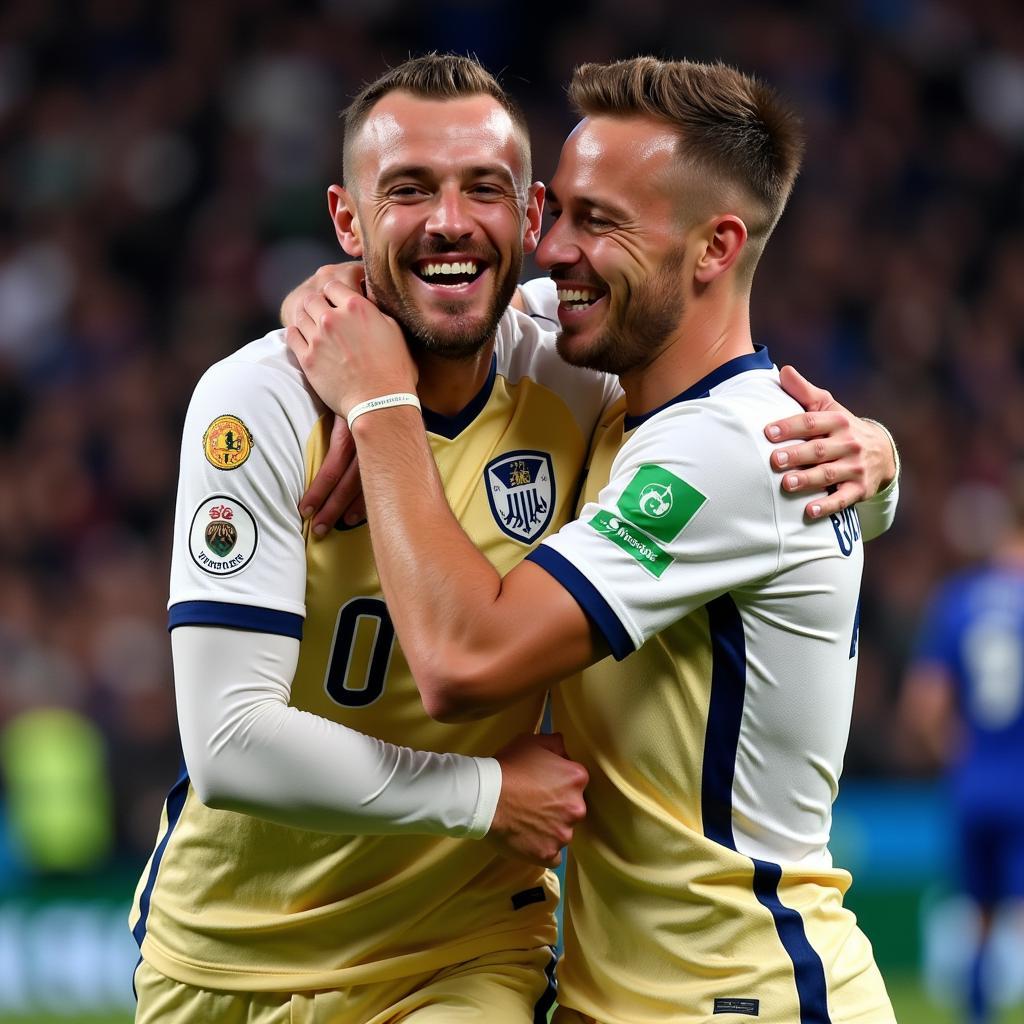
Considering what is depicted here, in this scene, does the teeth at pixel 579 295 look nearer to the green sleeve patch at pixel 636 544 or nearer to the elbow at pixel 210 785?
the green sleeve patch at pixel 636 544

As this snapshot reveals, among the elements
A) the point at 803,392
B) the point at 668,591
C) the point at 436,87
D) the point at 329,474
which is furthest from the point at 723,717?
the point at 436,87

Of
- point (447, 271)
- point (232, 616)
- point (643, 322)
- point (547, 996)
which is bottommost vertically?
point (547, 996)

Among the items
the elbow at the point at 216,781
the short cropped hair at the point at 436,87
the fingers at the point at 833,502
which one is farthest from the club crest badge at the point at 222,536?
the fingers at the point at 833,502

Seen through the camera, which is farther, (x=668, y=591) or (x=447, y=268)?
(x=447, y=268)

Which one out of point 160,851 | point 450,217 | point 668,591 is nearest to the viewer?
point 668,591

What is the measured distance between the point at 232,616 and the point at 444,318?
775mm

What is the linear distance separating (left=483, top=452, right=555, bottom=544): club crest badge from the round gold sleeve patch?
1.85 feet

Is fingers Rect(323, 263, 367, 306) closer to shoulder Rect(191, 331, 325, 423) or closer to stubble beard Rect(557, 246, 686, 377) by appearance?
shoulder Rect(191, 331, 325, 423)

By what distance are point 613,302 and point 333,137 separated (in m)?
10.2

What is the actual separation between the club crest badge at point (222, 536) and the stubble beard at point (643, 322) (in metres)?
0.82

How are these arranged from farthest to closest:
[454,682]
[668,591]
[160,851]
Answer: [160,851] < [668,591] < [454,682]

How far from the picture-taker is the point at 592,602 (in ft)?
10.8

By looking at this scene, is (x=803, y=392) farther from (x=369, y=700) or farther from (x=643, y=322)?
(x=369, y=700)

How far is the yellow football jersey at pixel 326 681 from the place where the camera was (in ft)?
11.4
